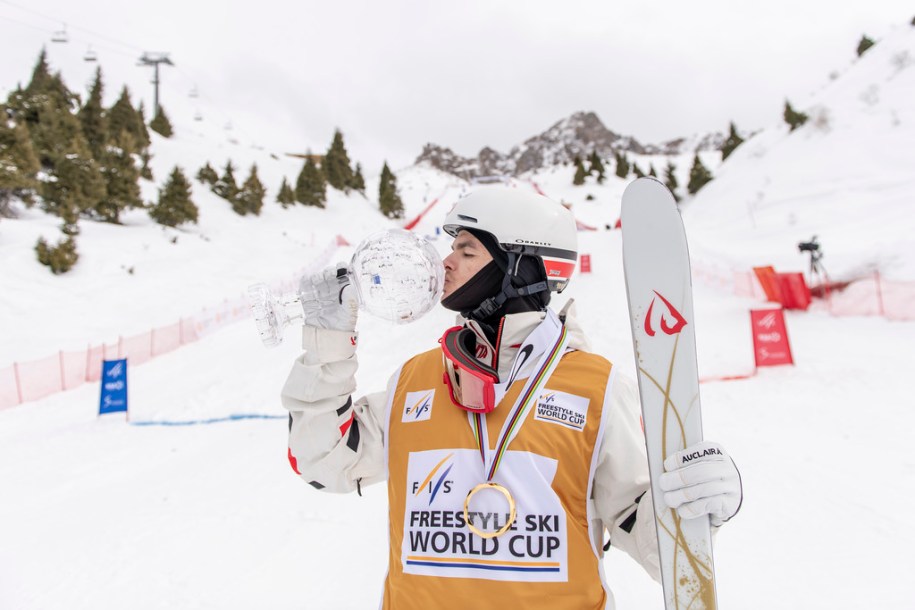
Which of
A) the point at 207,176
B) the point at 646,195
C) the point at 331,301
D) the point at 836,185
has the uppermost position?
the point at 207,176

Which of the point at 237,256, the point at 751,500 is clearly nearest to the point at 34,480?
the point at 751,500

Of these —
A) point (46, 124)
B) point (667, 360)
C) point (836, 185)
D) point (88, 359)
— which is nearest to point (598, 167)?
point (836, 185)

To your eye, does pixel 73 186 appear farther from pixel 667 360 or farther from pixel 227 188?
pixel 667 360

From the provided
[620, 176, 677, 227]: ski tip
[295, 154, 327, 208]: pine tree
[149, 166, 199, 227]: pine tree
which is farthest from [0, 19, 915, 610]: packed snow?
[295, 154, 327, 208]: pine tree

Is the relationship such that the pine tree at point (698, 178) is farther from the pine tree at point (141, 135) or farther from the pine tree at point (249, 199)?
the pine tree at point (141, 135)

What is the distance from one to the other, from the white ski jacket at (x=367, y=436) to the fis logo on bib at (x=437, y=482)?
299 millimetres

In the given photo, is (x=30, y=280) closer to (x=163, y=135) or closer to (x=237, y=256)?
(x=237, y=256)

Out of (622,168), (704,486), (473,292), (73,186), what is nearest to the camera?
(704,486)

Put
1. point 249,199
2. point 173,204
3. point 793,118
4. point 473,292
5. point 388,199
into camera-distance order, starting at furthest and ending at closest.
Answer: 1. point 388,199
2. point 249,199
3. point 793,118
4. point 173,204
5. point 473,292

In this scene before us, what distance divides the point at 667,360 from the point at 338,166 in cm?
5145

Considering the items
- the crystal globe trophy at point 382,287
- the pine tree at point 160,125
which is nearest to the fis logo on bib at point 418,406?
the crystal globe trophy at point 382,287

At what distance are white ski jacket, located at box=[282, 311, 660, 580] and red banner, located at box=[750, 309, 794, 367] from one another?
889 centimetres

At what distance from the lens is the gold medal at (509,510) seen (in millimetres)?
1556

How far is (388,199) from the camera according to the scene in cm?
4806
